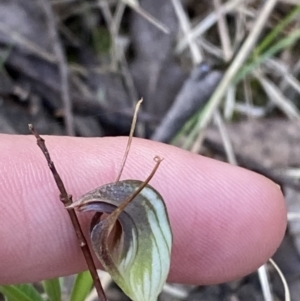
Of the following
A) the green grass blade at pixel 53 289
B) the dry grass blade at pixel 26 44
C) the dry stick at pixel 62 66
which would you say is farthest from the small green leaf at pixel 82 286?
the dry grass blade at pixel 26 44

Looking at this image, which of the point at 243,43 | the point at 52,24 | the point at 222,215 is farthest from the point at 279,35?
the point at 222,215

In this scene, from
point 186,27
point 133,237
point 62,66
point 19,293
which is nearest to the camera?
point 133,237

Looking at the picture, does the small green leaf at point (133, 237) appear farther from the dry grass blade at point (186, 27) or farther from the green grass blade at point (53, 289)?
the dry grass blade at point (186, 27)

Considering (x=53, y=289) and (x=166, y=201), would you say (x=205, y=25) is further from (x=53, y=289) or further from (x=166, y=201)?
(x=53, y=289)

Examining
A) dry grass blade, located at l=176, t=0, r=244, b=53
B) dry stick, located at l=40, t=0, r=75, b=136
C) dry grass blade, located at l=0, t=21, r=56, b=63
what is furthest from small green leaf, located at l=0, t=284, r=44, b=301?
dry grass blade, located at l=176, t=0, r=244, b=53

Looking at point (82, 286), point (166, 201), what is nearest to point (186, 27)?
point (166, 201)

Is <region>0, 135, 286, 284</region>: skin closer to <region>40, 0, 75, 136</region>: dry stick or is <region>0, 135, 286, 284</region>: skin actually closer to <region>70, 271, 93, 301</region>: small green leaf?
<region>70, 271, 93, 301</region>: small green leaf

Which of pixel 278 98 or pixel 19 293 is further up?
pixel 278 98
